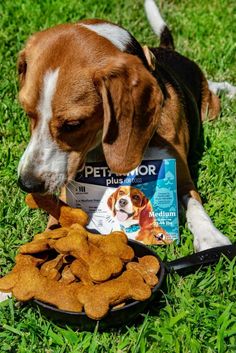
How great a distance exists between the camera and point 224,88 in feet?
18.2

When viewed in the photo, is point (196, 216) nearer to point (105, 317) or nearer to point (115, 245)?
point (115, 245)

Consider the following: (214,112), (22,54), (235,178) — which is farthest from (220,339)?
(214,112)

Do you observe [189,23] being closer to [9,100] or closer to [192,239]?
[9,100]

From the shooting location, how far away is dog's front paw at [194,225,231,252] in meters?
A: 3.93

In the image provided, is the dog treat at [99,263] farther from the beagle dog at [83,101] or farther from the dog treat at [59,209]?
the beagle dog at [83,101]

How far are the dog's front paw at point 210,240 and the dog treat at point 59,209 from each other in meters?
0.74

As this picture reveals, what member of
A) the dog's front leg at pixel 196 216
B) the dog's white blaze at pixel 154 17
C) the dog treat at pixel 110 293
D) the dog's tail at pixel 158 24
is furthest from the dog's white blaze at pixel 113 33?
the dog's white blaze at pixel 154 17

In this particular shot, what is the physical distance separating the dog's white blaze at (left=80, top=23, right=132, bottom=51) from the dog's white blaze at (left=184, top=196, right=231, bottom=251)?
111 cm

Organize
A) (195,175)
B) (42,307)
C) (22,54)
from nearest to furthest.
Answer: (42,307) < (22,54) < (195,175)

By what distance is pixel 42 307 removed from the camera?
3.20m

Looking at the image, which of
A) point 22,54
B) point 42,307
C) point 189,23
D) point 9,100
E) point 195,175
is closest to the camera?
point 42,307

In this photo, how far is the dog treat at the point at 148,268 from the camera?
130 inches

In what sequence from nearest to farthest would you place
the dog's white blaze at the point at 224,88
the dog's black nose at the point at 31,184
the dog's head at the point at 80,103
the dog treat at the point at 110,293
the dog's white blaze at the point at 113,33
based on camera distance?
the dog treat at the point at 110,293 < the dog's head at the point at 80,103 < the dog's black nose at the point at 31,184 < the dog's white blaze at the point at 113,33 < the dog's white blaze at the point at 224,88

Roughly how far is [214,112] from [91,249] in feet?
7.87
